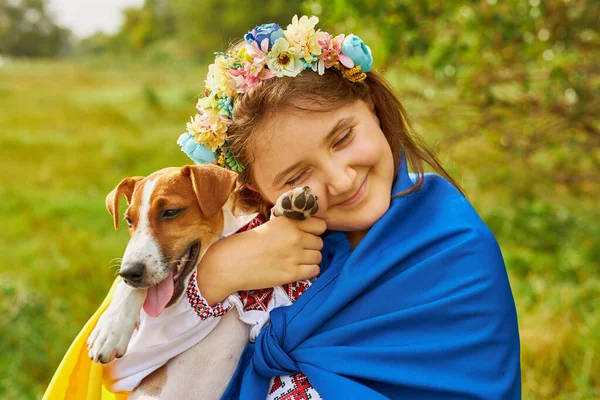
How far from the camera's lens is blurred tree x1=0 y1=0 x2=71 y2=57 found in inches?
1103

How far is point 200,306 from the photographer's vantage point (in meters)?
2.12

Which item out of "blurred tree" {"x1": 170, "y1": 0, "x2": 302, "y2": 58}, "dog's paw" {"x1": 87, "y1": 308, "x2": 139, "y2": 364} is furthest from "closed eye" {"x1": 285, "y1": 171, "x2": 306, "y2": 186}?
"blurred tree" {"x1": 170, "y1": 0, "x2": 302, "y2": 58}

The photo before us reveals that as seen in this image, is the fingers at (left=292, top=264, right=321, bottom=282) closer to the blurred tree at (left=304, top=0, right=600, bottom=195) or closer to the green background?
the green background

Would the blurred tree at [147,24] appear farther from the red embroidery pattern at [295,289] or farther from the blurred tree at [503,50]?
the red embroidery pattern at [295,289]

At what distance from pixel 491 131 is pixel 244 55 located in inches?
150

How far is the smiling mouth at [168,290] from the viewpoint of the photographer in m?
2.09

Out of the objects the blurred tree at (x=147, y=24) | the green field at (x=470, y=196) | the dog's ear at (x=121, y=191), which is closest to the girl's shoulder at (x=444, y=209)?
the dog's ear at (x=121, y=191)

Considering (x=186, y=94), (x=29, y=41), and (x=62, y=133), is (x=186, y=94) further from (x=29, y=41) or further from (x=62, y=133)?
(x=29, y=41)

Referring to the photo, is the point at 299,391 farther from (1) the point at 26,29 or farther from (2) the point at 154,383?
(1) the point at 26,29

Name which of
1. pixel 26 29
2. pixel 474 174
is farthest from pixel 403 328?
pixel 26 29

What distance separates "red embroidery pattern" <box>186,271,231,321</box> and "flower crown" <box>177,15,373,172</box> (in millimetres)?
593

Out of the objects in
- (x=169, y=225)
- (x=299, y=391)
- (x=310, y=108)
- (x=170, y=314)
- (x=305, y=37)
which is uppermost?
(x=305, y=37)

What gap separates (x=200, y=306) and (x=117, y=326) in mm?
294

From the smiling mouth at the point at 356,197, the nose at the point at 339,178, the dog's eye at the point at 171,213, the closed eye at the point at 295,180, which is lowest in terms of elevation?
the smiling mouth at the point at 356,197
